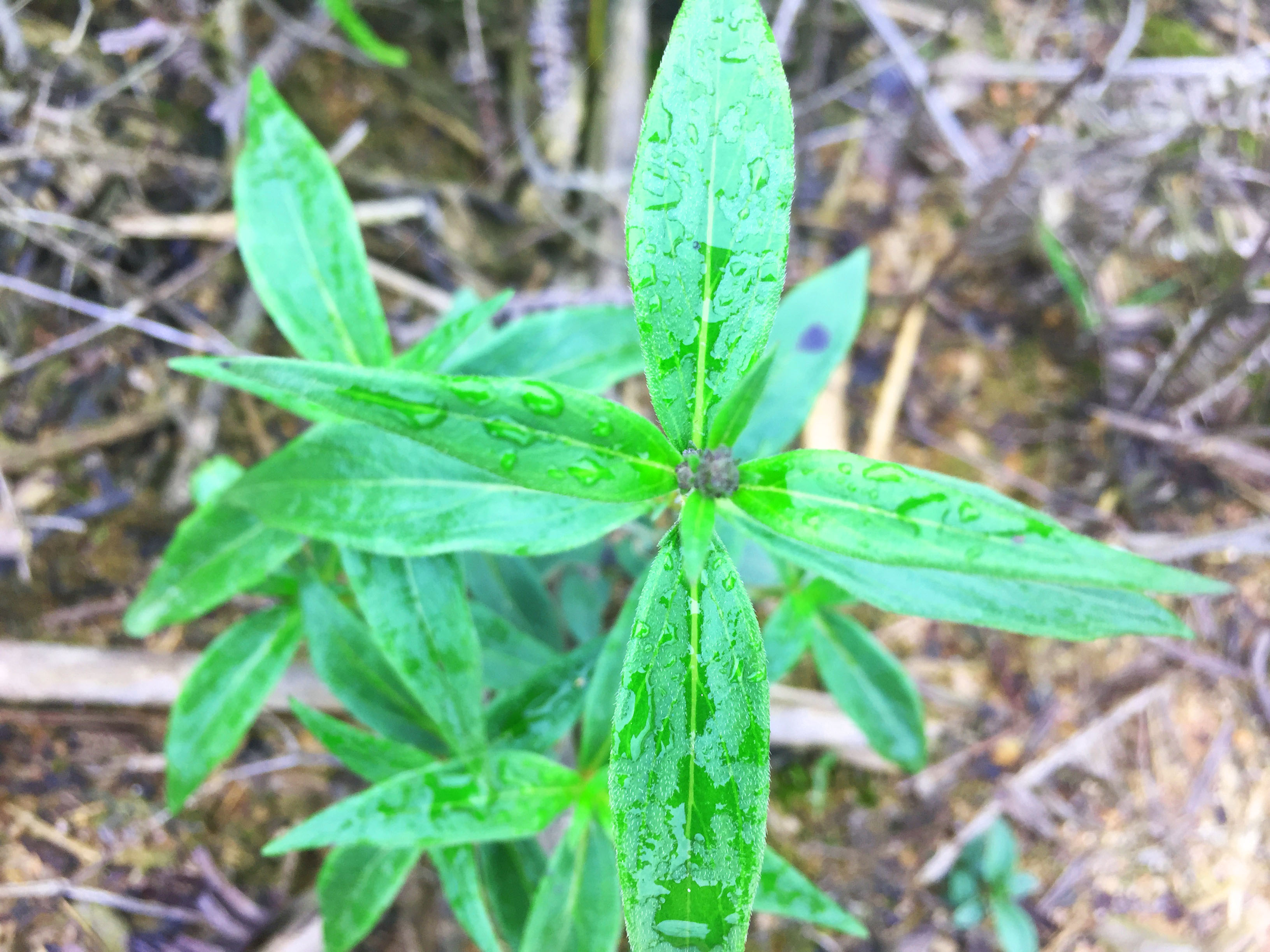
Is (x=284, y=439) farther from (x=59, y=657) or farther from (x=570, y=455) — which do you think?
(x=570, y=455)

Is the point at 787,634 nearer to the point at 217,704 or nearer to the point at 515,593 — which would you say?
the point at 515,593

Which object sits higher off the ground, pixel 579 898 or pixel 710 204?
pixel 710 204

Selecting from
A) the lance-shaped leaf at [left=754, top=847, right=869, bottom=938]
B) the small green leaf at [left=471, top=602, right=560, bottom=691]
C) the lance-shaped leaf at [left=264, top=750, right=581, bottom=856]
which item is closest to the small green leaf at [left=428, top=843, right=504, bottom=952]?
the lance-shaped leaf at [left=264, top=750, right=581, bottom=856]

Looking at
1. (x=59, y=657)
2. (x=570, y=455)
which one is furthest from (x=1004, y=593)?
(x=59, y=657)

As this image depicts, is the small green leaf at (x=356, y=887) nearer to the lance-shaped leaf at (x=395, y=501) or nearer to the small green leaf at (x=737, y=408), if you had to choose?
the lance-shaped leaf at (x=395, y=501)

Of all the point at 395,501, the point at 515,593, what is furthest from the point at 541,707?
the point at 395,501

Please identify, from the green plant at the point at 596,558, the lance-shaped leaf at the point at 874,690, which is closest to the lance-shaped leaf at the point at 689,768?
the green plant at the point at 596,558
